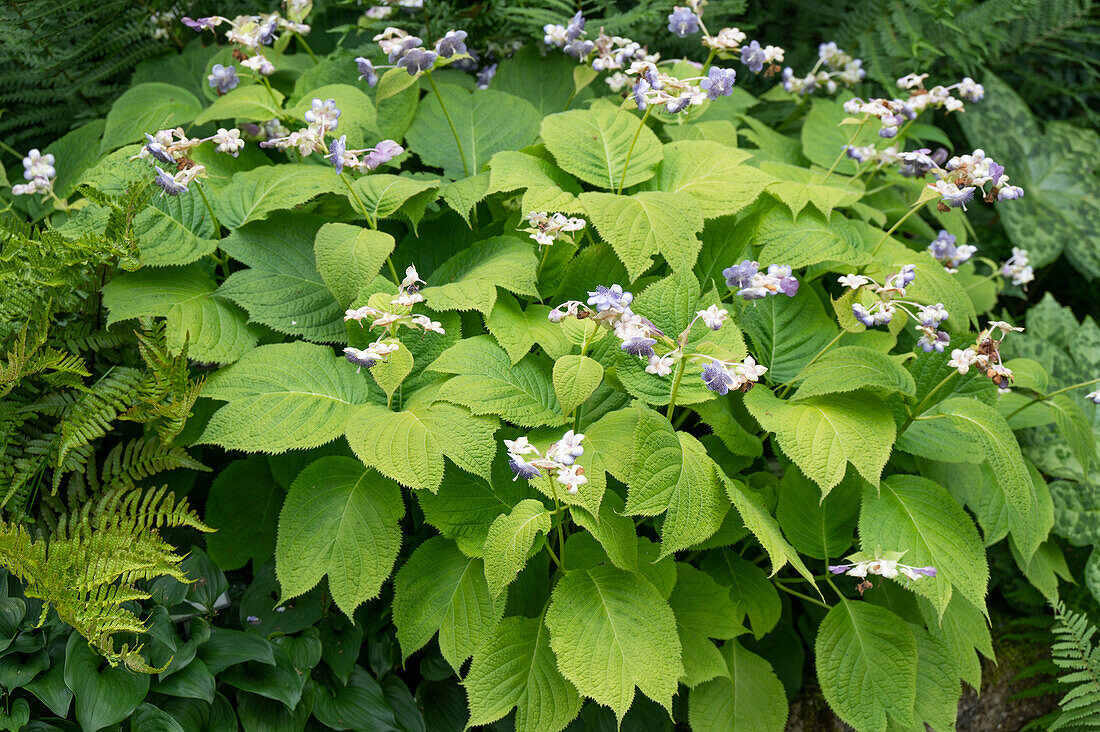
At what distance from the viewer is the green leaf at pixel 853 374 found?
176 centimetres

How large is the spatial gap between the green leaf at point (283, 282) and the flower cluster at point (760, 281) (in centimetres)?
99

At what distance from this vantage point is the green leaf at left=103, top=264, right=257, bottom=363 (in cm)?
186

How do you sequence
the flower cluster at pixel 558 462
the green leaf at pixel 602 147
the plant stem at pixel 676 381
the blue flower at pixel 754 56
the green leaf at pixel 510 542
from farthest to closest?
the blue flower at pixel 754 56 < the green leaf at pixel 602 147 < the plant stem at pixel 676 381 < the green leaf at pixel 510 542 < the flower cluster at pixel 558 462

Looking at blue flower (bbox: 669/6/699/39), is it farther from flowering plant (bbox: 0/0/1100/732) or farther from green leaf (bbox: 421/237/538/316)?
green leaf (bbox: 421/237/538/316)

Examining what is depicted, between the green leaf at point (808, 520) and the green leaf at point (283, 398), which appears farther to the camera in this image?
the green leaf at point (808, 520)

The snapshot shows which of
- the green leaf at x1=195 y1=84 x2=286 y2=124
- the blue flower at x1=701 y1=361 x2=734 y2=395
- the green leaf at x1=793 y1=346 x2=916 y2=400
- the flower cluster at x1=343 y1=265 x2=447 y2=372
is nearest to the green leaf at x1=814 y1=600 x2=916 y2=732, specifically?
the green leaf at x1=793 y1=346 x2=916 y2=400

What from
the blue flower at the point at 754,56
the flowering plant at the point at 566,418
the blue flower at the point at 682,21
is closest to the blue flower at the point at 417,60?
the flowering plant at the point at 566,418

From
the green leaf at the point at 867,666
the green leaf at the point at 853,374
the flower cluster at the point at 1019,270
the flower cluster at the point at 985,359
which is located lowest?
the green leaf at the point at 867,666

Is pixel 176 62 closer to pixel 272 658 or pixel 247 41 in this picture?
pixel 247 41

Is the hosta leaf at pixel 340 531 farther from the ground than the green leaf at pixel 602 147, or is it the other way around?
the green leaf at pixel 602 147

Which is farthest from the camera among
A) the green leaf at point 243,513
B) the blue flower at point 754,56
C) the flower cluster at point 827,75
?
the flower cluster at point 827,75

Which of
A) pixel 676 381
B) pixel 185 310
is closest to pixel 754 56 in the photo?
pixel 676 381

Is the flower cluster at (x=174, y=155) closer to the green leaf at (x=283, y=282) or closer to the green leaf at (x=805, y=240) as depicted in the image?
the green leaf at (x=283, y=282)

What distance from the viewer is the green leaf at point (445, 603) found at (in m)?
1.71
